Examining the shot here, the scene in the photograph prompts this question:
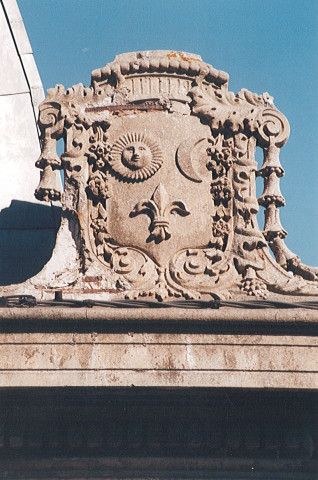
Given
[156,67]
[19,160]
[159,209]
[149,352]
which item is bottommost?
[149,352]

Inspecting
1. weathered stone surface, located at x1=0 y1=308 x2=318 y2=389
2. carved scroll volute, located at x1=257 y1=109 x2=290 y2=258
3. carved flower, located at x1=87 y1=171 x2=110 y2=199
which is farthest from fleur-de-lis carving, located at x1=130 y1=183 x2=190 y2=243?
weathered stone surface, located at x1=0 y1=308 x2=318 y2=389

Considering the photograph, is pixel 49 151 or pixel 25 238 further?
pixel 25 238

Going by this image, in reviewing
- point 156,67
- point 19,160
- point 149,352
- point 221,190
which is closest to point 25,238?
point 19,160

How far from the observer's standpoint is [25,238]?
1534 centimetres

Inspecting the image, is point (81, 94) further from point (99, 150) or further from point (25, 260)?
point (25, 260)

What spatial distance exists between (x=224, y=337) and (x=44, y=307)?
74.0 inches

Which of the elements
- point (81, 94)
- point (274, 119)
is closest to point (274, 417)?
point (274, 119)

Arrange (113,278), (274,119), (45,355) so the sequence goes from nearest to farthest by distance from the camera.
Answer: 1. (45,355)
2. (113,278)
3. (274,119)

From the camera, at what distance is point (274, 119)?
1327 cm

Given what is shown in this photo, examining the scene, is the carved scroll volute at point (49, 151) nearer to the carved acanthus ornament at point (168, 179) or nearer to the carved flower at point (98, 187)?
the carved acanthus ornament at point (168, 179)

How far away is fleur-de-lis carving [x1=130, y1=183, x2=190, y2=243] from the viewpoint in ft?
41.5

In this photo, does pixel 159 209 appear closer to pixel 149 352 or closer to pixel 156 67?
pixel 156 67

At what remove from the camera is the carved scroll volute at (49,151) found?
42.4 ft

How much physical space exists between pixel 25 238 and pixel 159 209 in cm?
319
